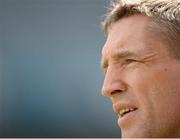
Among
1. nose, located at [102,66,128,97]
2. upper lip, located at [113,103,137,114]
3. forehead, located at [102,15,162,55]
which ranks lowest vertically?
upper lip, located at [113,103,137,114]

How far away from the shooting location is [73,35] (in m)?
4.91

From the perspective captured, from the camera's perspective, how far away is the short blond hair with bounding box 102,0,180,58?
1604 millimetres

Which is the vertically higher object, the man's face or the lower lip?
the man's face

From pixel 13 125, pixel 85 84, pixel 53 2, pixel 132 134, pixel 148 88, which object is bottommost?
pixel 132 134

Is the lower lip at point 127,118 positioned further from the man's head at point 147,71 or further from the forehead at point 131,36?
the forehead at point 131,36

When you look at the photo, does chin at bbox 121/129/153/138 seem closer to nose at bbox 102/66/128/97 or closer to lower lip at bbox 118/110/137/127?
lower lip at bbox 118/110/137/127

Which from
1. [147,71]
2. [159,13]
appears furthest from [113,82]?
[159,13]

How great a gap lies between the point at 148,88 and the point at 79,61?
320cm

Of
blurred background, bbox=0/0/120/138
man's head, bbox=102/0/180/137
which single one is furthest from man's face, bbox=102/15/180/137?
blurred background, bbox=0/0/120/138

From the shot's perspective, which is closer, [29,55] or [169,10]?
[169,10]

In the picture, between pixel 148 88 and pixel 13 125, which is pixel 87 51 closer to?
pixel 13 125

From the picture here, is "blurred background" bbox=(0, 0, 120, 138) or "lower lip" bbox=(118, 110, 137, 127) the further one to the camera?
"blurred background" bbox=(0, 0, 120, 138)

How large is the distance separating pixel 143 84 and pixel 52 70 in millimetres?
3117

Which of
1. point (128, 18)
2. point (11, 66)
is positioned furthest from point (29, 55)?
point (128, 18)
